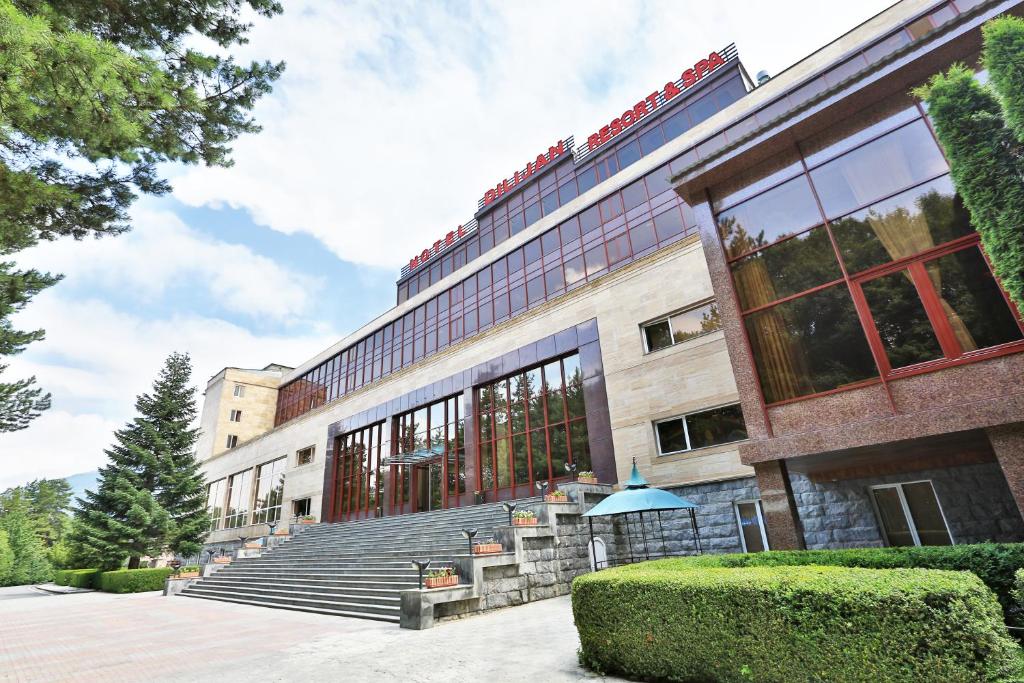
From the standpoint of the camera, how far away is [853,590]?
14.2 ft

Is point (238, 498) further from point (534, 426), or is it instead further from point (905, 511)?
point (905, 511)

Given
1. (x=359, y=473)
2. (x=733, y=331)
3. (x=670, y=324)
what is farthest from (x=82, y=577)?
(x=733, y=331)

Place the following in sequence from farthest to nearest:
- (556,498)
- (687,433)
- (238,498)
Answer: (238,498), (687,433), (556,498)

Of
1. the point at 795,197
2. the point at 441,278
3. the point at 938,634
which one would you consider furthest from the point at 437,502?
the point at 938,634

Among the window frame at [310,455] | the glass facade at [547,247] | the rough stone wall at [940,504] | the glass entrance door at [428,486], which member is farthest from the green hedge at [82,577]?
the rough stone wall at [940,504]

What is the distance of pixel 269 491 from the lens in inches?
1315

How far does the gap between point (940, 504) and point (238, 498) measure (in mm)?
40280

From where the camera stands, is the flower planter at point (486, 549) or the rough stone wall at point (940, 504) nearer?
the rough stone wall at point (940, 504)

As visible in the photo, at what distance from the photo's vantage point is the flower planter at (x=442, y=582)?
10.3m

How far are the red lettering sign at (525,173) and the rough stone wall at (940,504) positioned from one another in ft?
60.3

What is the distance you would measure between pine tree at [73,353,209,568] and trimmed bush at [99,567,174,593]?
1.28m

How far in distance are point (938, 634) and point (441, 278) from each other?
86.0 ft

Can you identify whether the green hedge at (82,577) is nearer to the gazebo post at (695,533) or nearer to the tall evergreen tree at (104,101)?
the tall evergreen tree at (104,101)

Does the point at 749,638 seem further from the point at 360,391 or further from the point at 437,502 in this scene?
the point at 360,391
